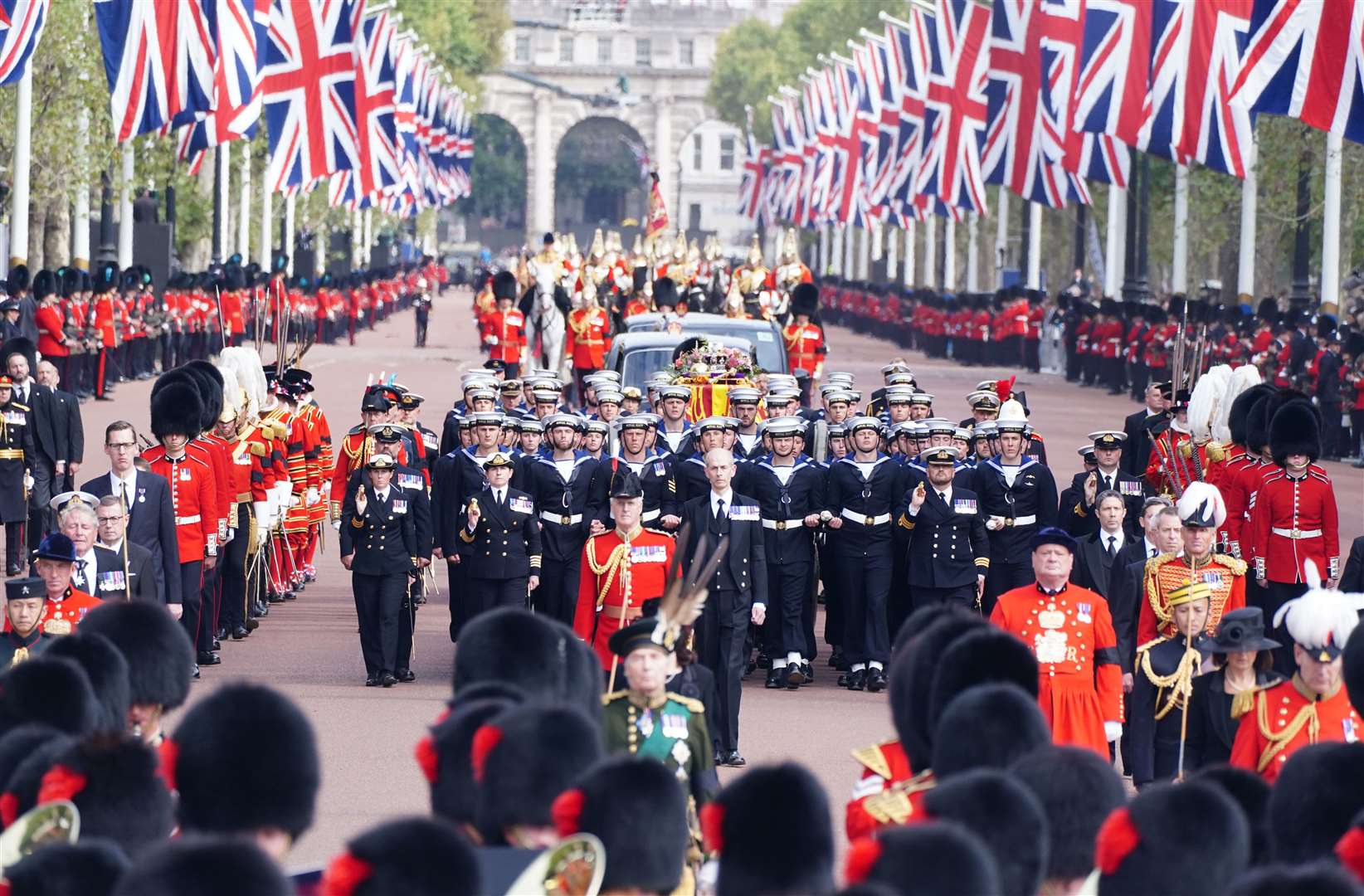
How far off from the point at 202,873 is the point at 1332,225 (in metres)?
26.7

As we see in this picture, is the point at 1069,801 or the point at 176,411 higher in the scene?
the point at 176,411

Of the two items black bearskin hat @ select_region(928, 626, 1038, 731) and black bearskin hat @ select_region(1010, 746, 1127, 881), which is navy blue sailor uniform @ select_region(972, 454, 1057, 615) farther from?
black bearskin hat @ select_region(1010, 746, 1127, 881)

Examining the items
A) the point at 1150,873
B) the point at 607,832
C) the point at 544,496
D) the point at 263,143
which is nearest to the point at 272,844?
the point at 607,832

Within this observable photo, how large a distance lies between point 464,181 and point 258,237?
1861 centimetres

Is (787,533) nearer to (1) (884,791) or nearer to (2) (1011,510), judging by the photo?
(2) (1011,510)

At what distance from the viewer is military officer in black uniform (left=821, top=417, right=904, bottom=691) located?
14852 mm

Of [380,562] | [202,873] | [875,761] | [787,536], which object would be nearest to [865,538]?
[787,536]

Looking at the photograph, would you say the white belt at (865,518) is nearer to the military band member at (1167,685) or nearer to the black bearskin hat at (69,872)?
the military band member at (1167,685)

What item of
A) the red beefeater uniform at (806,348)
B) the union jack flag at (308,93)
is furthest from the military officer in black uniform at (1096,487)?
the union jack flag at (308,93)

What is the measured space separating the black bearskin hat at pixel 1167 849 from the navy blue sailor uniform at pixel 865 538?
339 inches

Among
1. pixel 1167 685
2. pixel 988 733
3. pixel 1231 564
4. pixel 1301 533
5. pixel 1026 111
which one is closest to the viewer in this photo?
pixel 988 733

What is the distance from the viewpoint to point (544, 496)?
1472 centimetres

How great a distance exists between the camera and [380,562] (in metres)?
14.5

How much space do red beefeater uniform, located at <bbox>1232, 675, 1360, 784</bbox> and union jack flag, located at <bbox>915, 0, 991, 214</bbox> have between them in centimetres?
2934
